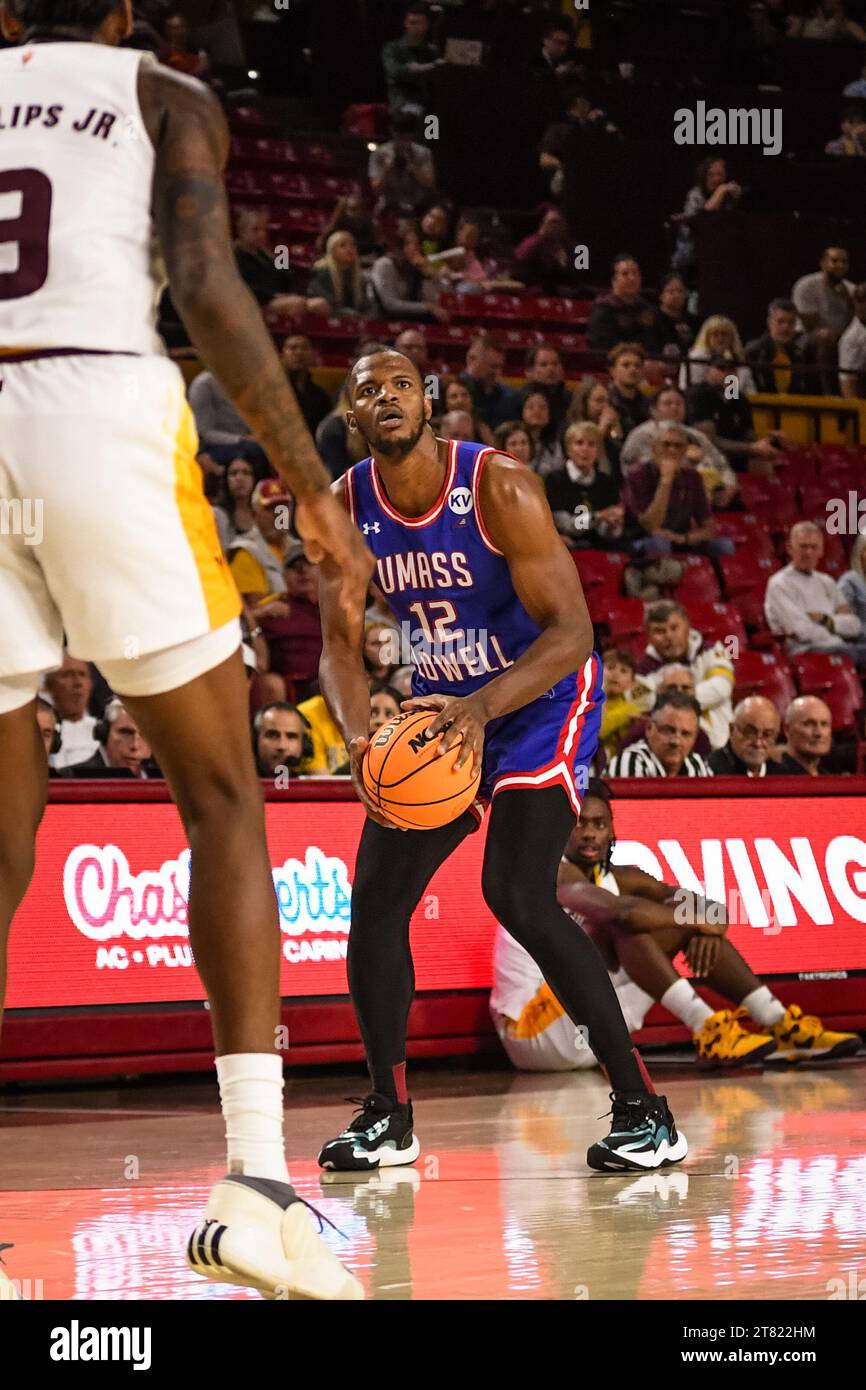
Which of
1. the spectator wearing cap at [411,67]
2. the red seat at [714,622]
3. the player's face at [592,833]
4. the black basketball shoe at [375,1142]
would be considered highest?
the spectator wearing cap at [411,67]

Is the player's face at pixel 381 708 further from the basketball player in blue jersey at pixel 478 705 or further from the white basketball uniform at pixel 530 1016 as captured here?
the basketball player in blue jersey at pixel 478 705

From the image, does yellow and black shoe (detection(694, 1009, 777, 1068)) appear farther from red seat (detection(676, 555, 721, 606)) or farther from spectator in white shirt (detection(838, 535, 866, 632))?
spectator in white shirt (detection(838, 535, 866, 632))

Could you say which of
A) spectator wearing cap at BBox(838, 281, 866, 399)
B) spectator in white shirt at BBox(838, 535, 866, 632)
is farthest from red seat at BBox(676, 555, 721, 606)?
spectator wearing cap at BBox(838, 281, 866, 399)

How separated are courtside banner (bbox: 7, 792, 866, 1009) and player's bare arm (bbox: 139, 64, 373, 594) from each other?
4.08 m

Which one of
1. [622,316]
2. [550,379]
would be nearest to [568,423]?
[550,379]

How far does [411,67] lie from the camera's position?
57.9 ft

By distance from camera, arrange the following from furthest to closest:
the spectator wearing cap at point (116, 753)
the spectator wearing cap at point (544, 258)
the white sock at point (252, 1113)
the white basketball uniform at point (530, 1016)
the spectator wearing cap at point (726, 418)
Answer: the spectator wearing cap at point (544, 258) → the spectator wearing cap at point (726, 418) → the spectator wearing cap at point (116, 753) → the white basketball uniform at point (530, 1016) → the white sock at point (252, 1113)

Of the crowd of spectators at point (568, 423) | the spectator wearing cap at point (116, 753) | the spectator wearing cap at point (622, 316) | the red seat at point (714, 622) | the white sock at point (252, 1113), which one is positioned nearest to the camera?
the white sock at point (252, 1113)

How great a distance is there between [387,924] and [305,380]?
7654 mm

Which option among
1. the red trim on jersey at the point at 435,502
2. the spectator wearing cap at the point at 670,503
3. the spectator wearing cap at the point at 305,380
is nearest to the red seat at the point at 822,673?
the spectator wearing cap at the point at 670,503

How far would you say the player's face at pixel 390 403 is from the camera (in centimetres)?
525

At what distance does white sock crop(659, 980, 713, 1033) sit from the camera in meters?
8.09

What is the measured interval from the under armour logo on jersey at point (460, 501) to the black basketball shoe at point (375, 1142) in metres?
1.66
